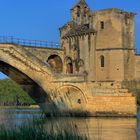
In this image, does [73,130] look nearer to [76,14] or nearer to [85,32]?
[85,32]

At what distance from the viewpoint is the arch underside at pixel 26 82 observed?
43844mm

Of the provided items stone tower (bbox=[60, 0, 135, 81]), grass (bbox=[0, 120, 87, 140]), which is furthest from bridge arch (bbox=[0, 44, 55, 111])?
grass (bbox=[0, 120, 87, 140])

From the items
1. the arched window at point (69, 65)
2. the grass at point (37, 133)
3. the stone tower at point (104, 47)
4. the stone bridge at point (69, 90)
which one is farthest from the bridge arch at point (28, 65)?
the grass at point (37, 133)

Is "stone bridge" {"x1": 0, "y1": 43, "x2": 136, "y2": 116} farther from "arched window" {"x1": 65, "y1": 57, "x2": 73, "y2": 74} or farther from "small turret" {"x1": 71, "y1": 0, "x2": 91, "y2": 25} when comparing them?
"small turret" {"x1": 71, "y1": 0, "x2": 91, "y2": 25}

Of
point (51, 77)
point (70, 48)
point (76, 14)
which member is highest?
point (76, 14)

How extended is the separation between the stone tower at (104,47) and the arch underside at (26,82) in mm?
8317

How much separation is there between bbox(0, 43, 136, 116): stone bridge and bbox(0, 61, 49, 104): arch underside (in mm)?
461

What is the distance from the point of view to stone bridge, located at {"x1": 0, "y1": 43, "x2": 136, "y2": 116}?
41.6 metres

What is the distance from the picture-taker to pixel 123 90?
137 ft

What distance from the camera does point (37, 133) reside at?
558 inches

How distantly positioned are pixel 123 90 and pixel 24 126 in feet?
91.3

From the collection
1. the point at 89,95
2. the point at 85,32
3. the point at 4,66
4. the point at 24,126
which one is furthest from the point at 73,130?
the point at 85,32

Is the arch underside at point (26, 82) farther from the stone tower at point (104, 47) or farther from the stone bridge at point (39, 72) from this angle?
the stone tower at point (104, 47)

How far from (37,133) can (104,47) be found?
39.9 m
